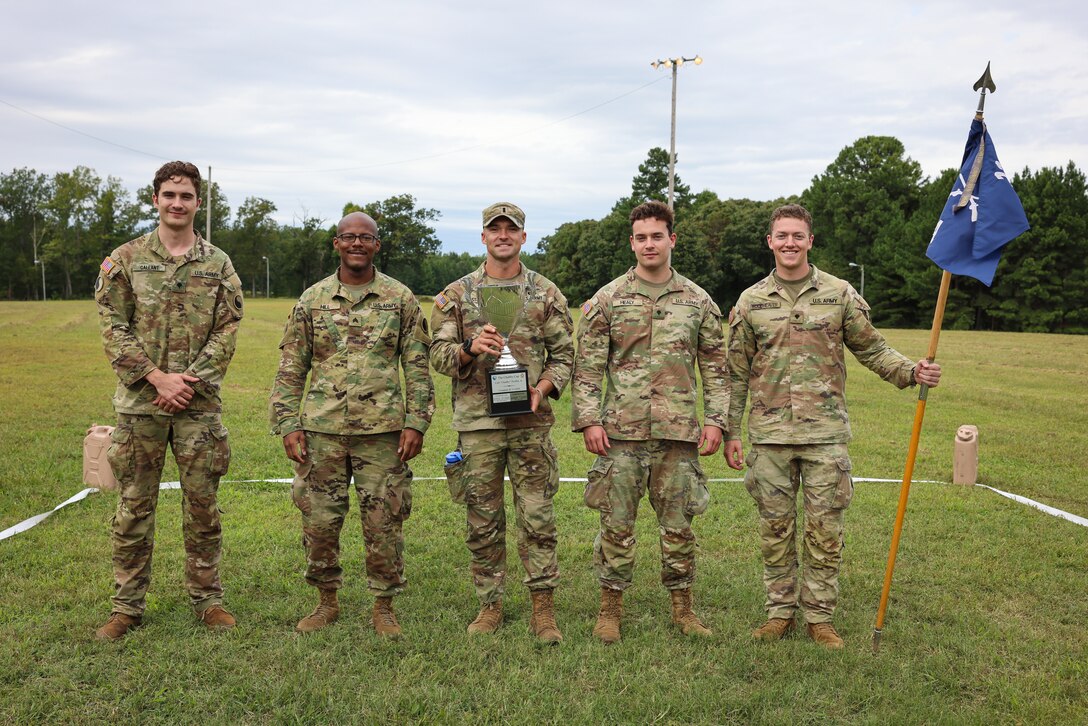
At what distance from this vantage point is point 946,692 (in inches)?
159

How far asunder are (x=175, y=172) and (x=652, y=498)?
3396 millimetres

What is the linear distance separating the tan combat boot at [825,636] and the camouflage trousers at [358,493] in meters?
2.44

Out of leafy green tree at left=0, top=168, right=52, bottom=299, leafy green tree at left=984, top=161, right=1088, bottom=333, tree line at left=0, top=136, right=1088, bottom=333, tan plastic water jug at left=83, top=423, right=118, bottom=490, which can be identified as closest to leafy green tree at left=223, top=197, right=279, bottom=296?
tree line at left=0, top=136, right=1088, bottom=333

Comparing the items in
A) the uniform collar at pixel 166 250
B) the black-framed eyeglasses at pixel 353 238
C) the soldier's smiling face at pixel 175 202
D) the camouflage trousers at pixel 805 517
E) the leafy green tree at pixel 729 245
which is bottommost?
the camouflage trousers at pixel 805 517

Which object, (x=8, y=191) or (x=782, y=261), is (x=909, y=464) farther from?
(x=8, y=191)

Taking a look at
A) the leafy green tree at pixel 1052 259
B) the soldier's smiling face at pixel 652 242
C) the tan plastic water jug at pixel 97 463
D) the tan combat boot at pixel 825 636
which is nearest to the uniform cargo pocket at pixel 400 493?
the soldier's smiling face at pixel 652 242

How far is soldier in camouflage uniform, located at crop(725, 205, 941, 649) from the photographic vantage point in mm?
4652

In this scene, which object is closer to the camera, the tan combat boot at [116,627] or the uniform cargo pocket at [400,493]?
the tan combat boot at [116,627]

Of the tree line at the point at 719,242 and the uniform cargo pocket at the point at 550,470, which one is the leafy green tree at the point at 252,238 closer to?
the tree line at the point at 719,242

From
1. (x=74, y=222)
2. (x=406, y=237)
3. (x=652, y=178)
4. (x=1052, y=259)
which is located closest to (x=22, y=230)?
(x=74, y=222)

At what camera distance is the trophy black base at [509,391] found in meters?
4.46

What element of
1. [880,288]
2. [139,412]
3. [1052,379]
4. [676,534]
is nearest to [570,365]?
[676,534]

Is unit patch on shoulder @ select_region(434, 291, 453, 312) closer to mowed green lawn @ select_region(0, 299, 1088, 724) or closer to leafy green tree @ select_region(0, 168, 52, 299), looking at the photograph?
mowed green lawn @ select_region(0, 299, 1088, 724)

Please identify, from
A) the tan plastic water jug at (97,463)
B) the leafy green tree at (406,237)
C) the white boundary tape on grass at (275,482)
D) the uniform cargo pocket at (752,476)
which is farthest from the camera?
the leafy green tree at (406,237)
